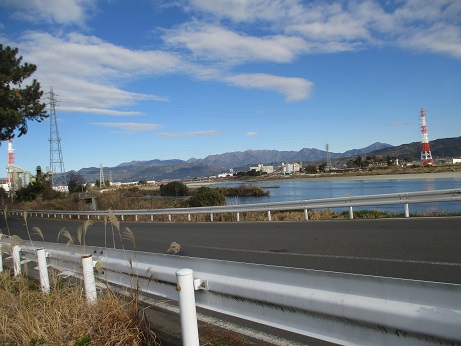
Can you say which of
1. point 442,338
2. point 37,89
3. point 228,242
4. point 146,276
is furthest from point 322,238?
point 37,89

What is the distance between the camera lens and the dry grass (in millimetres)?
3504

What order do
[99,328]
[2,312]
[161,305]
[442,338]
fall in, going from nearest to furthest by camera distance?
[442,338] < [99,328] < [2,312] < [161,305]

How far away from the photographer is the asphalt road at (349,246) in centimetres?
638

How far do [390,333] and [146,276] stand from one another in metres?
2.62

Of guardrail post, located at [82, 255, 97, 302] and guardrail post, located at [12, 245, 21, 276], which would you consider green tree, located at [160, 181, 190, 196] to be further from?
guardrail post, located at [82, 255, 97, 302]

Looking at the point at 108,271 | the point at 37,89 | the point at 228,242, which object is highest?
the point at 37,89

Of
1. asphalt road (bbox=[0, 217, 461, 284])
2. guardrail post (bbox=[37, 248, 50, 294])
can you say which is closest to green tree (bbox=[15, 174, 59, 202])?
asphalt road (bbox=[0, 217, 461, 284])

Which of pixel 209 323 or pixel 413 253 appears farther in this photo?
pixel 413 253

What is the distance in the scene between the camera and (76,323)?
3775 millimetres

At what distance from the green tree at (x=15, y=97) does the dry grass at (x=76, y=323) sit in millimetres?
20119

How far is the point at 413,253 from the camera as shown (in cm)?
729

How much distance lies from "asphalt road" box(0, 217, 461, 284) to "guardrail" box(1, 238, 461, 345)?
1.90m

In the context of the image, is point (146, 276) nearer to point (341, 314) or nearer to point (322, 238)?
point (341, 314)

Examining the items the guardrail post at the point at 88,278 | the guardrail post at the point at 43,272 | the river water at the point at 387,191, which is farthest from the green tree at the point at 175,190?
the guardrail post at the point at 88,278
